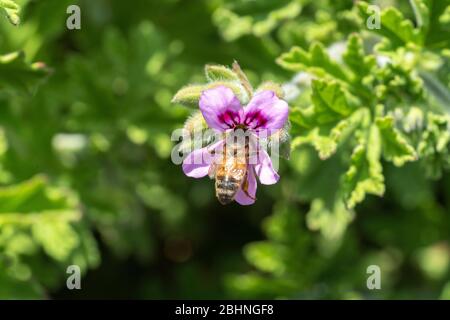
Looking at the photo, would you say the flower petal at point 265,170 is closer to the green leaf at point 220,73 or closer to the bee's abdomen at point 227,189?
the bee's abdomen at point 227,189

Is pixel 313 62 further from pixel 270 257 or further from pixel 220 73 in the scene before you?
pixel 270 257

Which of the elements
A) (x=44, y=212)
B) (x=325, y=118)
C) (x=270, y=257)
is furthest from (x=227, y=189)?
(x=270, y=257)

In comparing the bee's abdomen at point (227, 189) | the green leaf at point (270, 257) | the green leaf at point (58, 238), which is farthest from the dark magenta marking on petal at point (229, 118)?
the green leaf at point (270, 257)

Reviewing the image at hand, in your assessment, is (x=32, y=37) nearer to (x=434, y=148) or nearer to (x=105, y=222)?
(x=105, y=222)

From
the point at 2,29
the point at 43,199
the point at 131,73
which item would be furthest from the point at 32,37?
the point at 43,199

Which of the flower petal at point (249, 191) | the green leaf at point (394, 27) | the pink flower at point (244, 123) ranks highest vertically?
the green leaf at point (394, 27)

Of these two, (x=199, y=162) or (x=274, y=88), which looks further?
(x=274, y=88)
